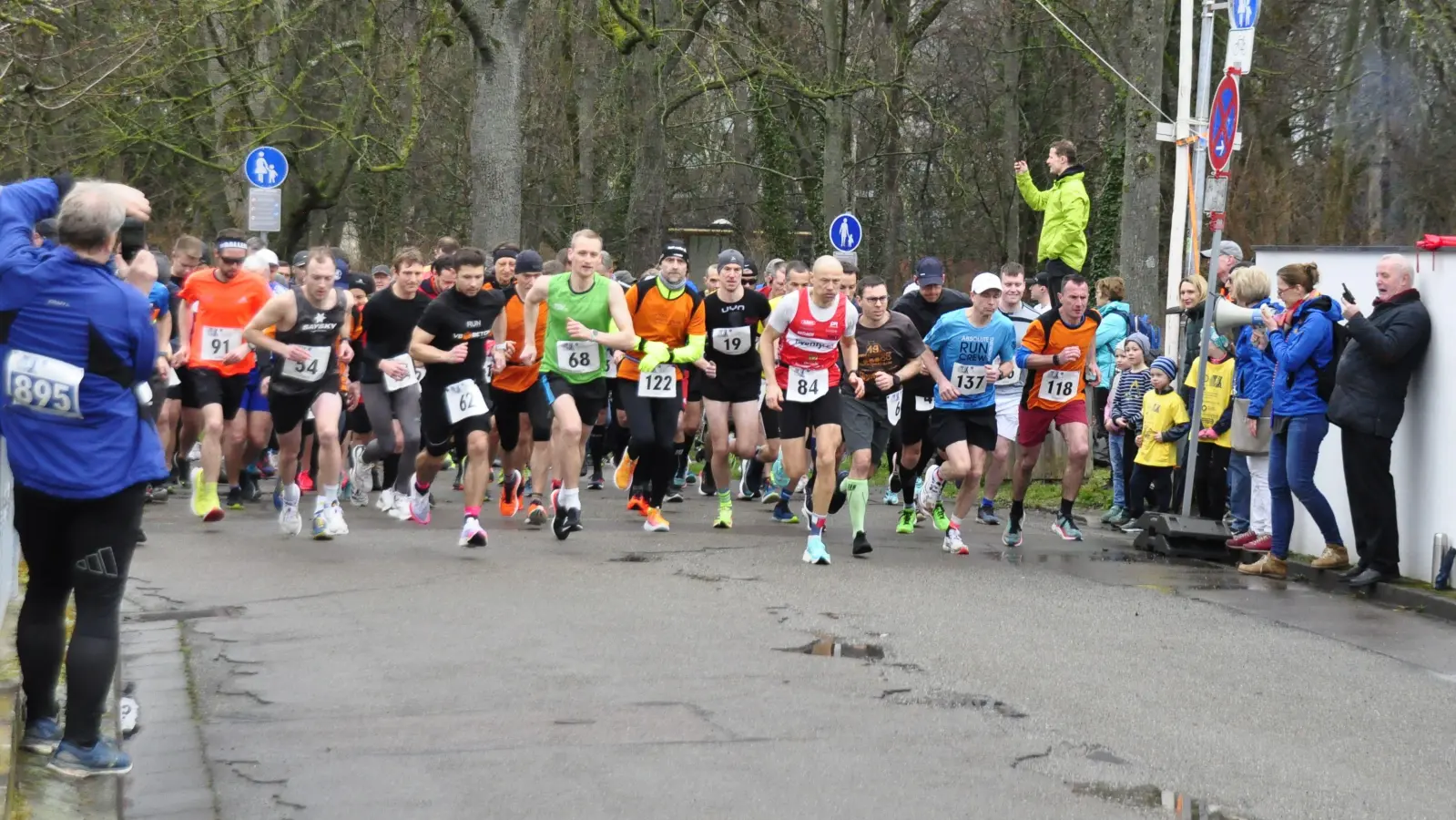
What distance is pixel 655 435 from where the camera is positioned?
13.7m

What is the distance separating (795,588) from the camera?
1094 cm

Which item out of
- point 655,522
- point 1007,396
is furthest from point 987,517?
point 655,522

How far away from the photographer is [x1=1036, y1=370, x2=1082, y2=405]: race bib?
542 inches

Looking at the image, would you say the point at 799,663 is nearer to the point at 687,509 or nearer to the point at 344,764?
the point at 344,764

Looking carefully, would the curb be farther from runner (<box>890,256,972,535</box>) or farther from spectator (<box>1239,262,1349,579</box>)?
runner (<box>890,256,972,535</box>)

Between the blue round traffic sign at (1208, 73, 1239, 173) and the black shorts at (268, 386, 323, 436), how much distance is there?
6666 mm

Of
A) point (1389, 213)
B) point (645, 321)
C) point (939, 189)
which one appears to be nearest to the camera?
point (645, 321)

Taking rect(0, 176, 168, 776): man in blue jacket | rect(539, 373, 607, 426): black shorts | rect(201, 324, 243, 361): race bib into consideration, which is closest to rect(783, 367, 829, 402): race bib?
rect(539, 373, 607, 426): black shorts

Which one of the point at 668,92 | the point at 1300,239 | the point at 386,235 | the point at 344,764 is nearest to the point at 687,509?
the point at 344,764

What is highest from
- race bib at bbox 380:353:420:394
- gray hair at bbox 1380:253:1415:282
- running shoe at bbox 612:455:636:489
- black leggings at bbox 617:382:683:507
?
gray hair at bbox 1380:253:1415:282

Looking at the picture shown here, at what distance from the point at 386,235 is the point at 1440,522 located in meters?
30.1

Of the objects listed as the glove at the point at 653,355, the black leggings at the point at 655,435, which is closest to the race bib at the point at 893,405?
the black leggings at the point at 655,435

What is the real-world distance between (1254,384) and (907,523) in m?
2.97

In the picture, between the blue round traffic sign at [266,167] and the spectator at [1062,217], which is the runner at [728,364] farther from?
the blue round traffic sign at [266,167]
